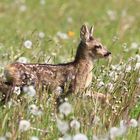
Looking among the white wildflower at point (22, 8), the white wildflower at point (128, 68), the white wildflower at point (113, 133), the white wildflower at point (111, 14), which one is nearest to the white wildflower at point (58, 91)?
the white wildflower at point (128, 68)

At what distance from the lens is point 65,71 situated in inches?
371

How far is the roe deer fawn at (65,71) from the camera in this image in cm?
899

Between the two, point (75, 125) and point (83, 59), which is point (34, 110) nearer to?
point (75, 125)

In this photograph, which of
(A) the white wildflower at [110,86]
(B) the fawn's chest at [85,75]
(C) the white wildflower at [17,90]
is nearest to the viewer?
(C) the white wildflower at [17,90]

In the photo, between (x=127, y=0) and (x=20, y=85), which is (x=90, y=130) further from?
(x=127, y=0)

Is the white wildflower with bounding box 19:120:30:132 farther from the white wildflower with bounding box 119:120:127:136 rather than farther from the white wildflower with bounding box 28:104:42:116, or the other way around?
the white wildflower with bounding box 119:120:127:136

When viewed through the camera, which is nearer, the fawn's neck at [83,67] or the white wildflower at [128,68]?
the white wildflower at [128,68]

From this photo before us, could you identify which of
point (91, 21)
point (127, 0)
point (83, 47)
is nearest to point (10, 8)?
point (91, 21)

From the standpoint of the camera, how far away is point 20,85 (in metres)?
8.94

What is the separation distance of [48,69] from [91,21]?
10435mm

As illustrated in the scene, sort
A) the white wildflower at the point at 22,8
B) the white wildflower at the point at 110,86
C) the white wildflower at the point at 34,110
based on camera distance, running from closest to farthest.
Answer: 1. the white wildflower at the point at 34,110
2. the white wildflower at the point at 110,86
3. the white wildflower at the point at 22,8

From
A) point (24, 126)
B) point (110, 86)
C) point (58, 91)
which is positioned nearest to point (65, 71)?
point (58, 91)

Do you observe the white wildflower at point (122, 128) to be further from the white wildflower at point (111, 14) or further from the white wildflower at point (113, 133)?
the white wildflower at point (111, 14)

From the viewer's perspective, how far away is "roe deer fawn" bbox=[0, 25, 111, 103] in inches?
354
